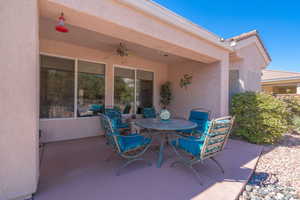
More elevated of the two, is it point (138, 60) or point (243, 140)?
point (138, 60)

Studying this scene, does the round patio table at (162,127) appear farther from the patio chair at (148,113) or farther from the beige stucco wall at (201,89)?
the beige stucco wall at (201,89)

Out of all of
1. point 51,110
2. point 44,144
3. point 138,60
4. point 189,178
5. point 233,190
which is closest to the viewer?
point 233,190

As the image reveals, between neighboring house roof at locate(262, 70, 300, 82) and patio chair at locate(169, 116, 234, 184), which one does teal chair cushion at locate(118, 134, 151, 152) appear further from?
neighboring house roof at locate(262, 70, 300, 82)

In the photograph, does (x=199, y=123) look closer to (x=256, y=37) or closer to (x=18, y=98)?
(x=18, y=98)

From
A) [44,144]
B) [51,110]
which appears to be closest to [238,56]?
[51,110]

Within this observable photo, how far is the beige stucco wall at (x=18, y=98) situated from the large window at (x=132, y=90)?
351 centimetres

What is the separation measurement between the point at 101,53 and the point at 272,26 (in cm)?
820

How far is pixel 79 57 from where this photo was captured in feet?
14.7

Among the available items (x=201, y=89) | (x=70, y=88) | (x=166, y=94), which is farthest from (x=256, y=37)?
(x=70, y=88)

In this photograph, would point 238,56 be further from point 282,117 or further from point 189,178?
point 189,178

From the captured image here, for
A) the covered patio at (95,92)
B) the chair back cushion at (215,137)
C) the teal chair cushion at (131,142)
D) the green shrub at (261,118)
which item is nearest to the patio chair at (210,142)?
the chair back cushion at (215,137)

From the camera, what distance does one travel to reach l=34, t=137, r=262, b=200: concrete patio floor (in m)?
1.88

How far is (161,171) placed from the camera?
250 cm

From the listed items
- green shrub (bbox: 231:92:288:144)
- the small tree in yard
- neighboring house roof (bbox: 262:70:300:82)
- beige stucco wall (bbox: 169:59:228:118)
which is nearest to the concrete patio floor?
green shrub (bbox: 231:92:288:144)
